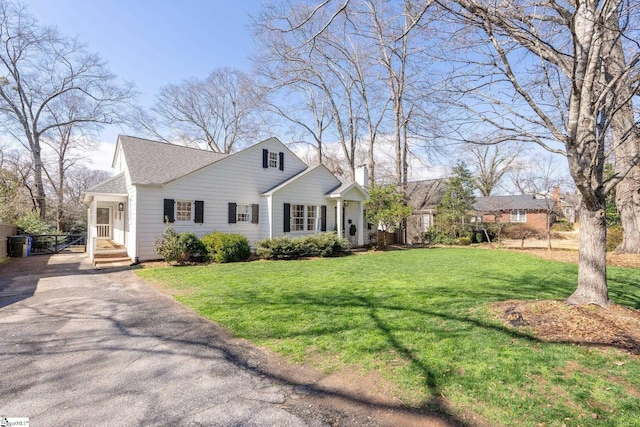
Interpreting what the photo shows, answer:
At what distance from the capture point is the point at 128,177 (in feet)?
41.3

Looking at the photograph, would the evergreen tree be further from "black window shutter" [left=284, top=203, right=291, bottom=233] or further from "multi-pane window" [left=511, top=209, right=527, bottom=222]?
"multi-pane window" [left=511, top=209, right=527, bottom=222]

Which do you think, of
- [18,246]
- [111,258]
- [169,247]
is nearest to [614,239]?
[169,247]

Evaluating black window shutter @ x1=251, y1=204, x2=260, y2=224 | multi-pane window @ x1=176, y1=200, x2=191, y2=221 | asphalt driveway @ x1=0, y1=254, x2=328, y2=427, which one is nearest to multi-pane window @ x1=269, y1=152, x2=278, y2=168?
black window shutter @ x1=251, y1=204, x2=260, y2=224

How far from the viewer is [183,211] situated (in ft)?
42.1

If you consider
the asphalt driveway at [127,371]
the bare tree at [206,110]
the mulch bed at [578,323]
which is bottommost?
the asphalt driveway at [127,371]

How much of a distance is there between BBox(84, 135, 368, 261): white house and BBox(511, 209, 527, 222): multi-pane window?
72.4 ft

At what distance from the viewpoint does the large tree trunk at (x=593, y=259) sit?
185 inches

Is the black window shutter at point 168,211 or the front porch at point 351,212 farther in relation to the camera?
the front porch at point 351,212

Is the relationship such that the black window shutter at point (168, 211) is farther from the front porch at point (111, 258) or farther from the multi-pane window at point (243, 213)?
the multi-pane window at point (243, 213)

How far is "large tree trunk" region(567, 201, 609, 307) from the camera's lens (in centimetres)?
471

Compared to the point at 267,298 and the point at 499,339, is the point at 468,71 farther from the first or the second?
the point at 267,298

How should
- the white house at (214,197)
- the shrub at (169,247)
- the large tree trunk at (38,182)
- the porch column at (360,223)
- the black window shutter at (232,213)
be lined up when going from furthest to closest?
the large tree trunk at (38,182) → the porch column at (360,223) → the black window shutter at (232,213) → the white house at (214,197) → the shrub at (169,247)

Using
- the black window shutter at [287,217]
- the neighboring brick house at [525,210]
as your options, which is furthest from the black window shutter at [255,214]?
the neighboring brick house at [525,210]

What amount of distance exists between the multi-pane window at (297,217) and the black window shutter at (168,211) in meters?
5.68
